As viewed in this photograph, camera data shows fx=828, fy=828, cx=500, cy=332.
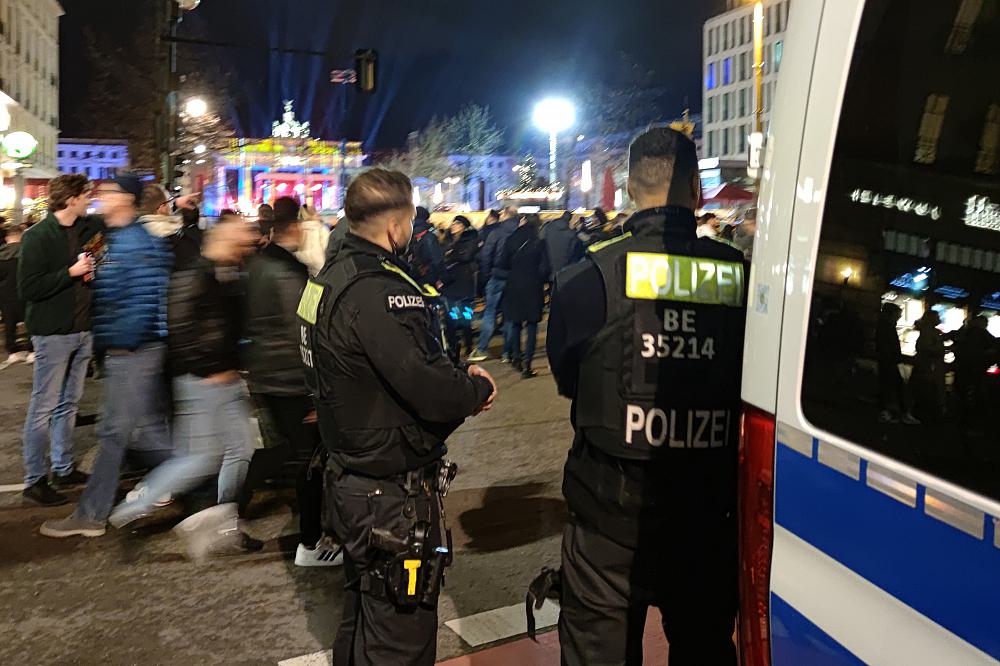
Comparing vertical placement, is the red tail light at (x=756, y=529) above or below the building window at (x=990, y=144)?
below

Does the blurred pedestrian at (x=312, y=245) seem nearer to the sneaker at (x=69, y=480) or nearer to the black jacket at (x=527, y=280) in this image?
the black jacket at (x=527, y=280)

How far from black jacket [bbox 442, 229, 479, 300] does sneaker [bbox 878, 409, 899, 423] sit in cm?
992

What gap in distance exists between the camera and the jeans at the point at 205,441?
450 centimetres

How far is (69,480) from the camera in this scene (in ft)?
18.9

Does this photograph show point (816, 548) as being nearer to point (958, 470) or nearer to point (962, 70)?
point (958, 470)

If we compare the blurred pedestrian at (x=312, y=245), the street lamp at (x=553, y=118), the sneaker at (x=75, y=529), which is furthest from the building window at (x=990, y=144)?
the street lamp at (x=553, y=118)

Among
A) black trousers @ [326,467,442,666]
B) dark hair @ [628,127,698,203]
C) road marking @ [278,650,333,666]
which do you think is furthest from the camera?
road marking @ [278,650,333,666]

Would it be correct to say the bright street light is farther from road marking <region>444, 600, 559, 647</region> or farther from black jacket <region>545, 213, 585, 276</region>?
road marking <region>444, 600, 559, 647</region>

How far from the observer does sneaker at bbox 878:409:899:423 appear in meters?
1.51

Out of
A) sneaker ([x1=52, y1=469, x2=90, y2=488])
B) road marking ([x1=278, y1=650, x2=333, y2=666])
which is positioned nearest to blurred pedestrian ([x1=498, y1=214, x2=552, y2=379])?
sneaker ([x1=52, y1=469, x2=90, y2=488])

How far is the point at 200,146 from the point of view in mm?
36000

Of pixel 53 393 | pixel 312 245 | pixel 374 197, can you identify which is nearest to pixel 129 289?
pixel 53 393

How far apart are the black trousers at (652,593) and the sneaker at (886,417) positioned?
3.32 ft

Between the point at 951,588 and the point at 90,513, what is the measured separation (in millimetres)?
4775
